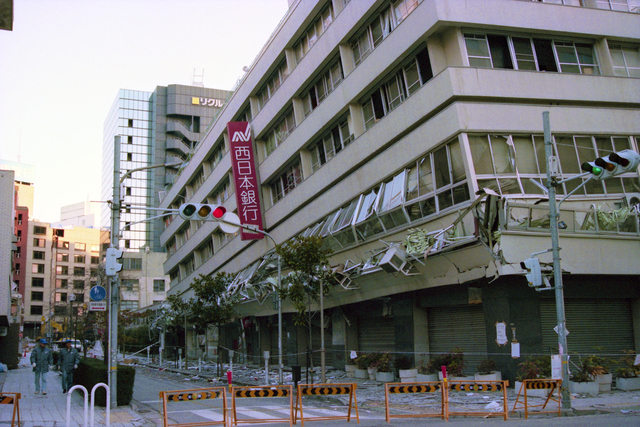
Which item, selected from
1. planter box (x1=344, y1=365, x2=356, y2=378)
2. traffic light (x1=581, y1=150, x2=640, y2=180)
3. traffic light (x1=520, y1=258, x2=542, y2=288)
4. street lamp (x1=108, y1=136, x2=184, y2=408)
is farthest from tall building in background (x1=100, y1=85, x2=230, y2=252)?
traffic light (x1=581, y1=150, x2=640, y2=180)

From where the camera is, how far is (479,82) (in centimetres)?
2214

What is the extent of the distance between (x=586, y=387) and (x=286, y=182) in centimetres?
2491

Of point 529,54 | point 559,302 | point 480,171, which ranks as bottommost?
point 559,302

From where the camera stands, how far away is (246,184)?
41.4 m

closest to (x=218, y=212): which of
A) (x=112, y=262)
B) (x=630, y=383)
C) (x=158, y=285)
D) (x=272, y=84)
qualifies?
(x=112, y=262)

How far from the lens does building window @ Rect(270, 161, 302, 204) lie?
124ft

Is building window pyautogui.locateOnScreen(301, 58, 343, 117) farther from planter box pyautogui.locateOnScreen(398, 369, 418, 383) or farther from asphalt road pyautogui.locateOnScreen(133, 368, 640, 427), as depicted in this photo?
asphalt road pyautogui.locateOnScreen(133, 368, 640, 427)

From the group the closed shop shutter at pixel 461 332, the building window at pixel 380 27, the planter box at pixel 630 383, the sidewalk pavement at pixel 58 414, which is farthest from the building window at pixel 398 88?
the sidewalk pavement at pixel 58 414

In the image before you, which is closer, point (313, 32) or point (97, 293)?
point (97, 293)

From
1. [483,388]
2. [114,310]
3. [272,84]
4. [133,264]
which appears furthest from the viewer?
[133,264]

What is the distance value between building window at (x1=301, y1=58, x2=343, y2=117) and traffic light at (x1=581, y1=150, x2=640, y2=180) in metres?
18.5

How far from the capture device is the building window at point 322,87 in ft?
105

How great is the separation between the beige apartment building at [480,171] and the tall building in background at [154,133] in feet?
288

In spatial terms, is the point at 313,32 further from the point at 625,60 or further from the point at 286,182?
the point at 625,60
